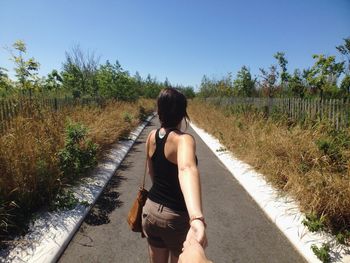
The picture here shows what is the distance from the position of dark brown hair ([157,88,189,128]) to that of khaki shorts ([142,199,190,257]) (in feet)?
2.13

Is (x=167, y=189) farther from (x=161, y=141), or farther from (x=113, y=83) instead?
(x=113, y=83)

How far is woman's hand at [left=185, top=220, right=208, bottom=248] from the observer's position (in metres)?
1.30

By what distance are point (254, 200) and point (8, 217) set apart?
452 centimetres

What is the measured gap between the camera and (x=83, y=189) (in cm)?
638

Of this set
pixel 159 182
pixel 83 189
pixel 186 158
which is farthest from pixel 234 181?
pixel 186 158

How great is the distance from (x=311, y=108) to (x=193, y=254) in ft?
32.0

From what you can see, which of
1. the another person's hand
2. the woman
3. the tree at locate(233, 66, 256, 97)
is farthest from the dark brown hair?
the tree at locate(233, 66, 256, 97)

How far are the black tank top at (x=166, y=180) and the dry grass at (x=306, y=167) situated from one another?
325 cm

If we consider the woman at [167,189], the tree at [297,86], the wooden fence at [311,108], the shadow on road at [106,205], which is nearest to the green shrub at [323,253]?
the woman at [167,189]

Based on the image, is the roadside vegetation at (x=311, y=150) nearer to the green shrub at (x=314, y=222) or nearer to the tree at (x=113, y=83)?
the green shrub at (x=314, y=222)

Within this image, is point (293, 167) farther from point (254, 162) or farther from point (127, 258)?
point (127, 258)

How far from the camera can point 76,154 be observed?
22.3 ft

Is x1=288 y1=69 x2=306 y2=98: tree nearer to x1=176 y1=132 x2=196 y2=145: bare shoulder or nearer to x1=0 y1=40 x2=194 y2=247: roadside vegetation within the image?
x1=0 y1=40 x2=194 y2=247: roadside vegetation

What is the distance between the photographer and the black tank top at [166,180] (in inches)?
83.8
